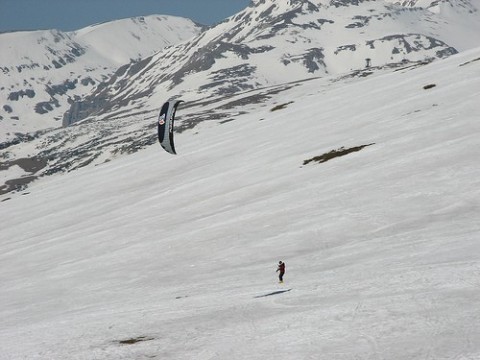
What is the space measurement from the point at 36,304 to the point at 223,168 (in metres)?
34.3

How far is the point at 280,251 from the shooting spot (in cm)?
3744

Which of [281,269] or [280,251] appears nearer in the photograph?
[281,269]

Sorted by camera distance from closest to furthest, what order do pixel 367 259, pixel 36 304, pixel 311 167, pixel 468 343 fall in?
pixel 468 343 → pixel 367 259 → pixel 36 304 → pixel 311 167

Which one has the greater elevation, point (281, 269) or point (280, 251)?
point (281, 269)

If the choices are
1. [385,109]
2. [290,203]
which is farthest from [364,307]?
[385,109]

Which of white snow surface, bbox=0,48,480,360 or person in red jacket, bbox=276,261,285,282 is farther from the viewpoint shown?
person in red jacket, bbox=276,261,285,282

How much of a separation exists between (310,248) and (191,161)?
152 feet

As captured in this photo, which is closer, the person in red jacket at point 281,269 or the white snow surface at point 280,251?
the white snow surface at point 280,251

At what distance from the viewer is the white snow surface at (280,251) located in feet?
74.2

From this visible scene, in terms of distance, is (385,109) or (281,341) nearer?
(281,341)

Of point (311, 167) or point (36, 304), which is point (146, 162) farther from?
point (36, 304)

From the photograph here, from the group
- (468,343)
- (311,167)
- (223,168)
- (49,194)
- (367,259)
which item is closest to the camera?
(468,343)

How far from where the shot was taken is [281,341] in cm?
2198

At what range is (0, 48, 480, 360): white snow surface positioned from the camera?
2262 centimetres
